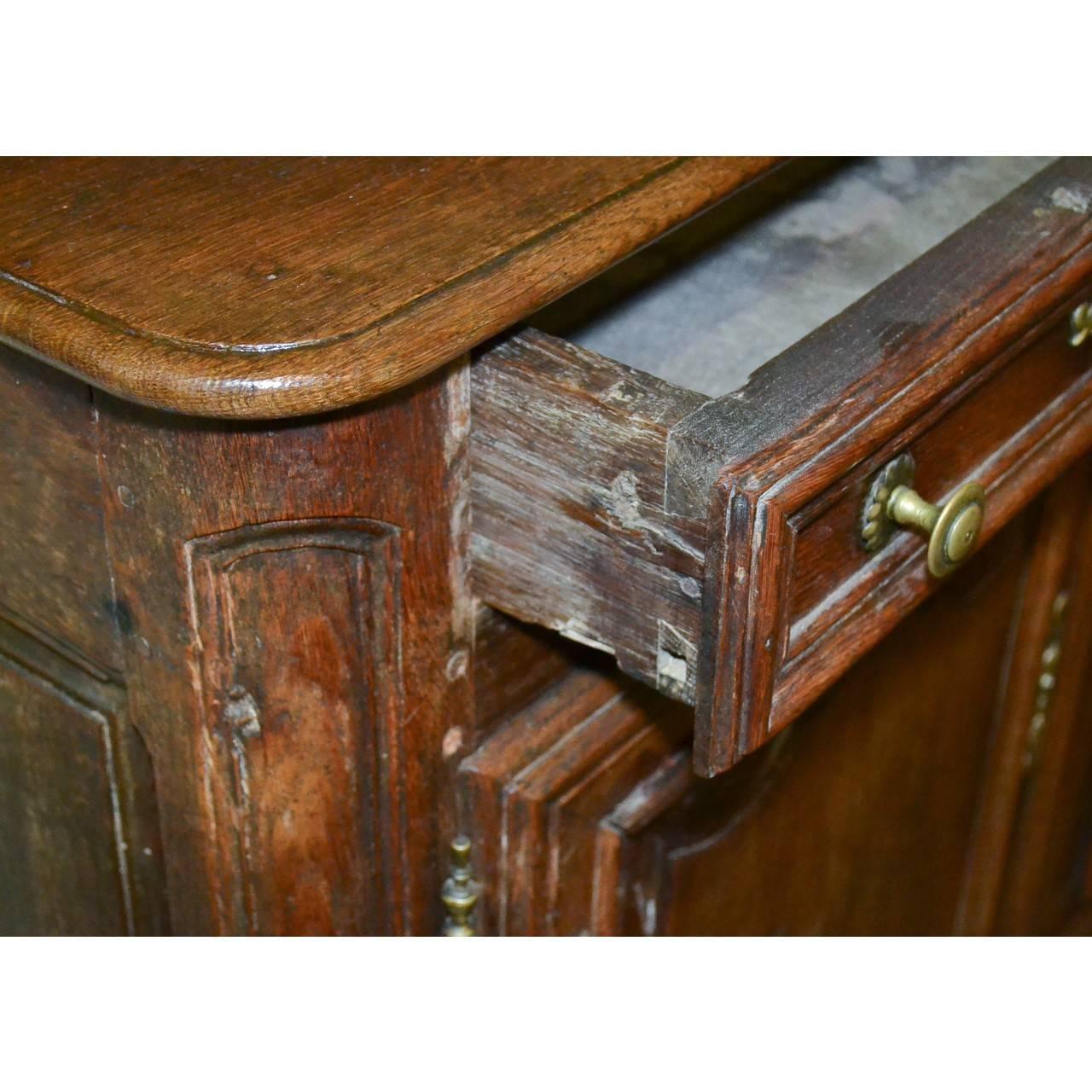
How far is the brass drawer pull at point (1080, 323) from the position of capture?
82cm

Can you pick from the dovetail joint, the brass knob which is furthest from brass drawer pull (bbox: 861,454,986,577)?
the dovetail joint

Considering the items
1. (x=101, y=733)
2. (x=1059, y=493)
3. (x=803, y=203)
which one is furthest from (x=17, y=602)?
(x=1059, y=493)

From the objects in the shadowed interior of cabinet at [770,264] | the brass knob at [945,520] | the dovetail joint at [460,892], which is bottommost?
the dovetail joint at [460,892]

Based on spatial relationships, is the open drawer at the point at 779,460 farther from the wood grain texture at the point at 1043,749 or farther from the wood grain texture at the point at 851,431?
the wood grain texture at the point at 1043,749

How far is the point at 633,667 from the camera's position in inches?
28.3

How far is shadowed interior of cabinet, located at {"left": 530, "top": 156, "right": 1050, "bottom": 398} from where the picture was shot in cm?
85

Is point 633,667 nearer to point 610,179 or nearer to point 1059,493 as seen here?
point 610,179

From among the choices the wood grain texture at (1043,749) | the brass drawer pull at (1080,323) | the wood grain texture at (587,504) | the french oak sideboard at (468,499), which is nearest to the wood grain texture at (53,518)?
the french oak sideboard at (468,499)

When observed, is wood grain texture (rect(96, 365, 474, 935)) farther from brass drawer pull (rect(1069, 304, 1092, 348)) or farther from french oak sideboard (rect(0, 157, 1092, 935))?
brass drawer pull (rect(1069, 304, 1092, 348))

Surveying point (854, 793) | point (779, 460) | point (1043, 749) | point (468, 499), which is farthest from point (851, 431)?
point (1043, 749)

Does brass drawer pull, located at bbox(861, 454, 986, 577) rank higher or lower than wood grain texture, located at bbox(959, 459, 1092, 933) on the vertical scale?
higher

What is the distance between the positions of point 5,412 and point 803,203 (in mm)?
427

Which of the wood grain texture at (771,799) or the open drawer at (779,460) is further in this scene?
the wood grain texture at (771,799)

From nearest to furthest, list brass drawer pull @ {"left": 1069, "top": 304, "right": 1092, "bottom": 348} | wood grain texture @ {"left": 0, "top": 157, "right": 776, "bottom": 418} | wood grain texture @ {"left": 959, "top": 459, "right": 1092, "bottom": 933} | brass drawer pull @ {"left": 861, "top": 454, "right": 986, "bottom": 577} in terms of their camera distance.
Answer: wood grain texture @ {"left": 0, "top": 157, "right": 776, "bottom": 418} < brass drawer pull @ {"left": 861, "top": 454, "right": 986, "bottom": 577} < brass drawer pull @ {"left": 1069, "top": 304, "right": 1092, "bottom": 348} < wood grain texture @ {"left": 959, "top": 459, "right": 1092, "bottom": 933}
